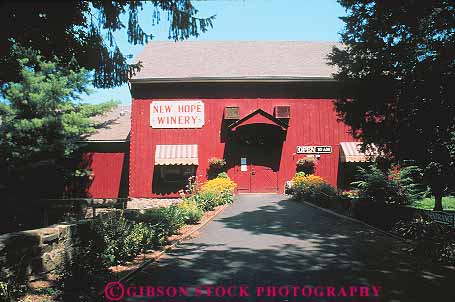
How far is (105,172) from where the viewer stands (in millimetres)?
24141

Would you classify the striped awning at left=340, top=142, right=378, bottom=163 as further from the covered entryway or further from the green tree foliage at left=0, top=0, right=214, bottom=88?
the green tree foliage at left=0, top=0, right=214, bottom=88

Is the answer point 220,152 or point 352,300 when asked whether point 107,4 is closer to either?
point 352,300

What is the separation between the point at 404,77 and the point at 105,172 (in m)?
19.1

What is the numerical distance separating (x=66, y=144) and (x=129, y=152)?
400 centimetres

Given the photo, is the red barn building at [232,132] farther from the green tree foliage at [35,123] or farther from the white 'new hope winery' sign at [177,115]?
the green tree foliage at [35,123]

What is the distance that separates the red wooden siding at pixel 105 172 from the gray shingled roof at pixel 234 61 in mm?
5584

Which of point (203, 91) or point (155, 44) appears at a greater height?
point (155, 44)

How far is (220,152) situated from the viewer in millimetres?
22578

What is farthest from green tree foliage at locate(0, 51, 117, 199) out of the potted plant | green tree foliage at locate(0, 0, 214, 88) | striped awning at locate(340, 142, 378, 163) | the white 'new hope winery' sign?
striped awning at locate(340, 142, 378, 163)

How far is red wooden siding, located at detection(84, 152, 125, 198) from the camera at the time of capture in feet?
78.8

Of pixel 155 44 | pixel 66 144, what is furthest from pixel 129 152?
pixel 155 44

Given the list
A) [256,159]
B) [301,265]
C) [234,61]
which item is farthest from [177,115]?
[301,265]

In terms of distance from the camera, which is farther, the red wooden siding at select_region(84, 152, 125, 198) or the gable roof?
the red wooden siding at select_region(84, 152, 125, 198)

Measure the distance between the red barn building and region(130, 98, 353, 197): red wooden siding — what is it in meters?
0.06
